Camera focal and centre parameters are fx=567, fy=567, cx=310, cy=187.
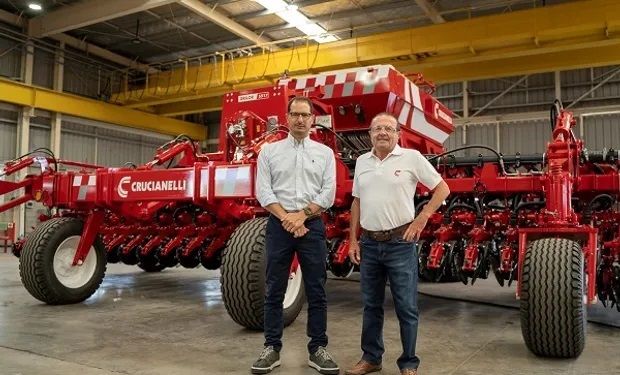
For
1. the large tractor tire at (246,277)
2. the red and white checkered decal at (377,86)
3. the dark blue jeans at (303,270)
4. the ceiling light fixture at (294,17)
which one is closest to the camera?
the dark blue jeans at (303,270)

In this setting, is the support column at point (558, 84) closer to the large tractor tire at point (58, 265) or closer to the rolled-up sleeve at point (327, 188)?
the large tractor tire at point (58, 265)

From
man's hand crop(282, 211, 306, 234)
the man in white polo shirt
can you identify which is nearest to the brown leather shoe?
the man in white polo shirt

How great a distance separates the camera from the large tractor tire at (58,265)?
17.0 ft

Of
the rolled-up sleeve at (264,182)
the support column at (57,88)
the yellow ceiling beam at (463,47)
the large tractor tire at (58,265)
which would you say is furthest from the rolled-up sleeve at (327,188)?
the support column at (57,88)

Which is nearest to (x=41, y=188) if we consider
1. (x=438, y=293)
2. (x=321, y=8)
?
(x=438, y=293)

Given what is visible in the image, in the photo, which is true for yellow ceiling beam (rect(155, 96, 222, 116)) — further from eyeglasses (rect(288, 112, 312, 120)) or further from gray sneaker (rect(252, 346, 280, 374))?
gray sneaker (rect(252, 346, 280, 374))

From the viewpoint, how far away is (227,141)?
18.1ft

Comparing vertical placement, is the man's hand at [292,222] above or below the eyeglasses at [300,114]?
below

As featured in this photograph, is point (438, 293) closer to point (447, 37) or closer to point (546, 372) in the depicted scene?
point (546, 372)

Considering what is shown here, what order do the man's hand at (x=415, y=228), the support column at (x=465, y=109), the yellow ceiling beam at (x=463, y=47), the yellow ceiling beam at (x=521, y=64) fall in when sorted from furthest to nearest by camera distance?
the support column at (x=465, y=109) → the yellow ceiling beam at (x=521, y=64) → the yellow ceiling beam at (x=463, y=47) → the man's hand at (x=415, y=228)

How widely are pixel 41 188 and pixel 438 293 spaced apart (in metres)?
4.47

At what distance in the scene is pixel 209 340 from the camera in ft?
13.0

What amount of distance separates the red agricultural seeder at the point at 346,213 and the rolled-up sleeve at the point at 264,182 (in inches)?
33.3

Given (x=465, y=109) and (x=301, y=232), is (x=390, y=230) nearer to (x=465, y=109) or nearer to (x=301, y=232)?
(x=301, y=232)
